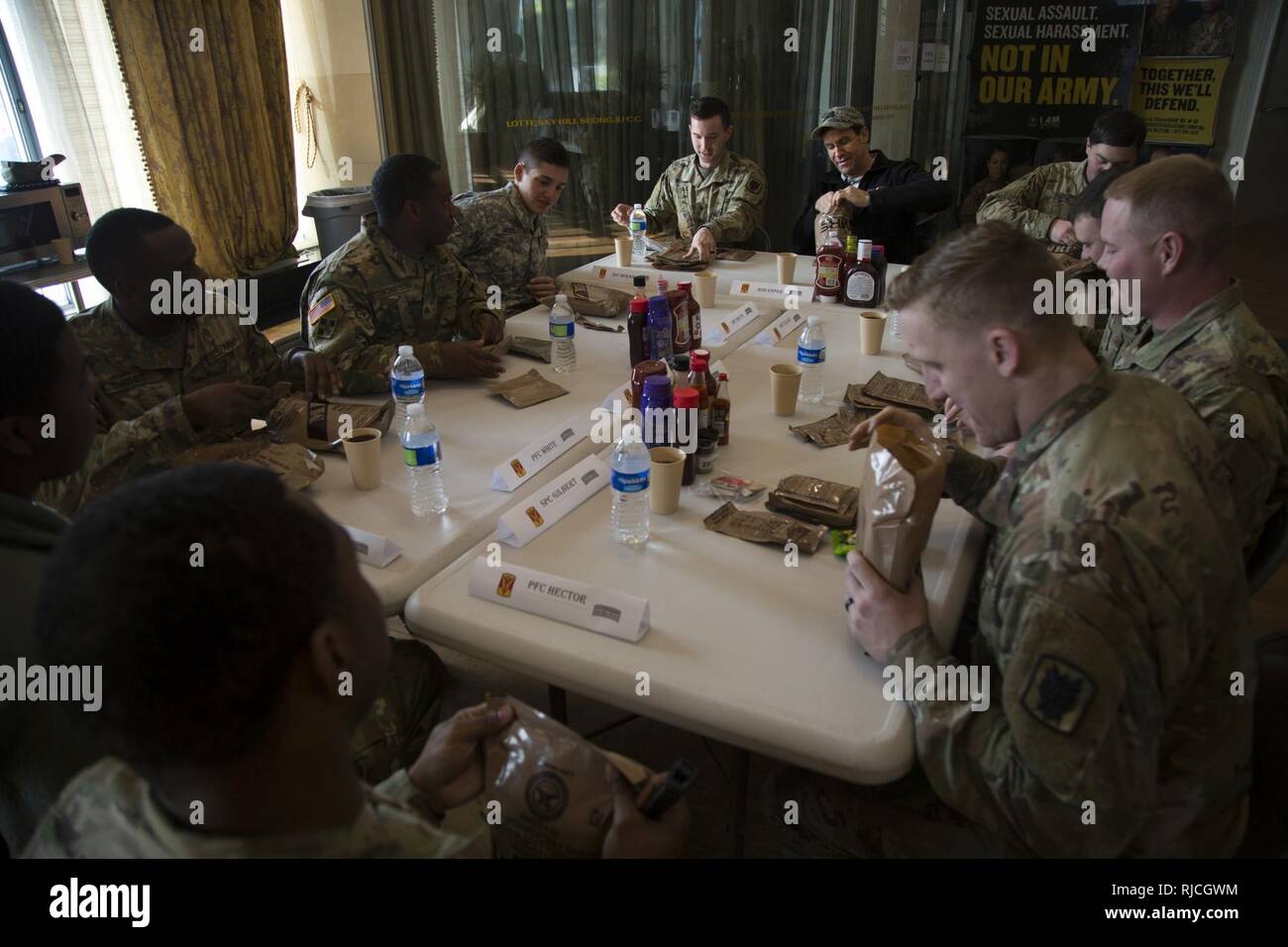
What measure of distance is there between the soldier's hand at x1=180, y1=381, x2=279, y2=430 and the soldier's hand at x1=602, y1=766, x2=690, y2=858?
1363 mm

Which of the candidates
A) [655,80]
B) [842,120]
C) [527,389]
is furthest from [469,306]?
[655,80]

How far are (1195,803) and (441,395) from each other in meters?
1.93

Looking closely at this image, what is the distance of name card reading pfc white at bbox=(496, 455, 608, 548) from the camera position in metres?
1.61

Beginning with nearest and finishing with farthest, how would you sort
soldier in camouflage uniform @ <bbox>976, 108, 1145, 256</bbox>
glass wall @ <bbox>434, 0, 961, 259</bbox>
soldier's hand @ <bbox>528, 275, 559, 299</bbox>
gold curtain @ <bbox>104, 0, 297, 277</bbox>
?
soldier's hand @ <bbox>528, 275, 559, 299</bbox> < soldier in camouflage uniform @ <bbox>976, 108, 1145, 256</bbox> < gold curtain @ <bbox>104, 0, 297, 277</bbox> < glass wall @ <bbox>434, 0, 961, 259</bbox>

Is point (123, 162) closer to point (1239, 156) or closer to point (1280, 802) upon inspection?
point (1280, 802)

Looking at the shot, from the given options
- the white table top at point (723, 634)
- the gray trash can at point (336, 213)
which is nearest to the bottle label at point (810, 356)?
the white table top at point (723, 634)

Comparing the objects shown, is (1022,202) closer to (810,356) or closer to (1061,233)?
(1061,233)

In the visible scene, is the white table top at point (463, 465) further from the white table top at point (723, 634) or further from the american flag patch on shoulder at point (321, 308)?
the american flag patch on shoulder at point (321, 308)

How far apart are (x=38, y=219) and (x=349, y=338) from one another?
2217 millimetres

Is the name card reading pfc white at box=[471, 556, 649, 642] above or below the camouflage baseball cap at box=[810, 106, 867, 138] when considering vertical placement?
below

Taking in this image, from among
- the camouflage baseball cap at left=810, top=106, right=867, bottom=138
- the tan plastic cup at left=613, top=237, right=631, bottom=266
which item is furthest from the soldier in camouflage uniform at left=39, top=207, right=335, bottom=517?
the camouflage baseball cap at left=810, top=106, right=867, bottom=138

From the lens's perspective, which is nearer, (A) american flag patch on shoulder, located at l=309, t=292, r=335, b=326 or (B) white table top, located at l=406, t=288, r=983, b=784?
(B) white table top, located at l=406, t=288, r=983, b=784

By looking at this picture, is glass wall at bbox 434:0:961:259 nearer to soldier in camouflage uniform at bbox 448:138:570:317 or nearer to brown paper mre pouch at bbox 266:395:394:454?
soldier in camouflage uniform at bbox 448:138:570:317

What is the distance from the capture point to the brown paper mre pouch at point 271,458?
1.79 metres
